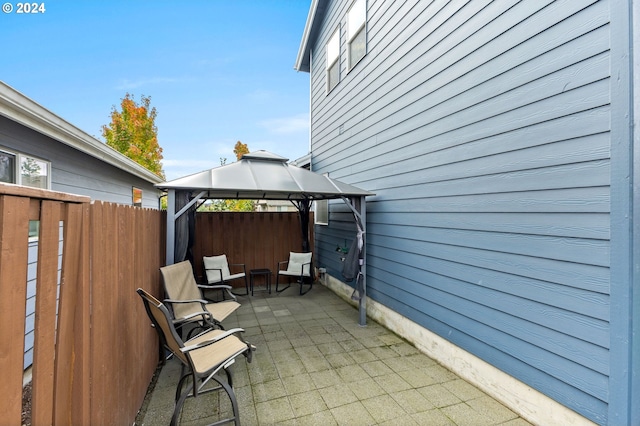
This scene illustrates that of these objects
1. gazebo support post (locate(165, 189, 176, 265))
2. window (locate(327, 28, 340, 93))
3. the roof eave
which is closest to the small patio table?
gazebo support post (locate(165, 189, 176, 265))

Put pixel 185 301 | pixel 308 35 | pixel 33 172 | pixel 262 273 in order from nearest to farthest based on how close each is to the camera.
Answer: pixel 185 301, pixel 33 172, pixel 262 273, pixel 308 35

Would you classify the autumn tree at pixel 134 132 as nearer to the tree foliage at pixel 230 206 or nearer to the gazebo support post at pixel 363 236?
the tree foliage at pixel 230 206

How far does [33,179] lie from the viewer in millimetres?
3656

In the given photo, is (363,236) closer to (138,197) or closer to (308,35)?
(308,35)

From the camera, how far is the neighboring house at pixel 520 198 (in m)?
1.81

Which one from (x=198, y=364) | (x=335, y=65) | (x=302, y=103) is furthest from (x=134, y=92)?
(x=198, y=364)

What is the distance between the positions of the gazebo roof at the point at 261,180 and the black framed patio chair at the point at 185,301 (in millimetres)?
1127

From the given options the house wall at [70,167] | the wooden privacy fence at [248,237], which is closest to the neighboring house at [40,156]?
the house wall at [70,167]

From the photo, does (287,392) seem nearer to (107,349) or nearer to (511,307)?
(107,349)

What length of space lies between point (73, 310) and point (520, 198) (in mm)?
3073

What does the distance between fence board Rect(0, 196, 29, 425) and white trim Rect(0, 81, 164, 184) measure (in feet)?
8.45

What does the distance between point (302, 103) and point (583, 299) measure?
70.4 ft

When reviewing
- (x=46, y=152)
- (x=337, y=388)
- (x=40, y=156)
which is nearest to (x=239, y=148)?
(x=46, y=152)

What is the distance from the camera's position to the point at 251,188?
13.6 ft
